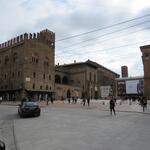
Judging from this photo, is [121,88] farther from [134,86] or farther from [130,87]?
[134,86]

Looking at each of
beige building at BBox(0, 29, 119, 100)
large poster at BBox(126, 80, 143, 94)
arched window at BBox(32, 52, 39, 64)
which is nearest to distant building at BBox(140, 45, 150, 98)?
beige building at BBox(0, 29, 119, 100)

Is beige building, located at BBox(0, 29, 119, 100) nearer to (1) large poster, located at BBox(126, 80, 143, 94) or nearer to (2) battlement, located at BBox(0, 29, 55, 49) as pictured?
(2) battlement, located at BBox(0, 29, 55, 49)

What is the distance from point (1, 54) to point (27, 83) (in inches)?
660

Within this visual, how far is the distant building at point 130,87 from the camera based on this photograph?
101 meters

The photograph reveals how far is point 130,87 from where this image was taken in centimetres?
10519

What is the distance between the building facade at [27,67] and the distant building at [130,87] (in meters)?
39.8

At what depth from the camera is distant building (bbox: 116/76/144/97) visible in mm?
100963

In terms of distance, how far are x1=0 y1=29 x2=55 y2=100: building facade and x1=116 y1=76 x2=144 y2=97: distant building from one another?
131 ft

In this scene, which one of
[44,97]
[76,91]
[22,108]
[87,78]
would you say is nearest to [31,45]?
[44,97]

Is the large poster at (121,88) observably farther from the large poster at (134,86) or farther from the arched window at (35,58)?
the arched window at (35,58)

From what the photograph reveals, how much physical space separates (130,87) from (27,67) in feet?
172

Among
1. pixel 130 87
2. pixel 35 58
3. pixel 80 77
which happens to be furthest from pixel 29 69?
pixel 130 87

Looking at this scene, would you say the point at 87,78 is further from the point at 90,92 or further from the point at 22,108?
the point at 22,108

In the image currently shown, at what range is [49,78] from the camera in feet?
248
